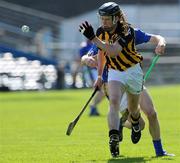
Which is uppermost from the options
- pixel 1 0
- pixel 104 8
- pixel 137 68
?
pixel 1 0

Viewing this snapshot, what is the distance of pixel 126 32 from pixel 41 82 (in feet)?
82.1

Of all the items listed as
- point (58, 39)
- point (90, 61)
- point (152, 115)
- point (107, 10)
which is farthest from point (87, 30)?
point (58, 39)

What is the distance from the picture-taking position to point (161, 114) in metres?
19.4

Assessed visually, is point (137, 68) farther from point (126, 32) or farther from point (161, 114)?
point (161, 114)

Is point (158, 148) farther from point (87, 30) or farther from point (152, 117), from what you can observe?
point (87, 30)

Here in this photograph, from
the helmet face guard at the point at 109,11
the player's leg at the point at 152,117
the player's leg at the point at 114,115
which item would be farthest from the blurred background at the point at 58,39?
the helmet face guard at the point at 109,11

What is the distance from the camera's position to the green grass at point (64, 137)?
34.2 ft

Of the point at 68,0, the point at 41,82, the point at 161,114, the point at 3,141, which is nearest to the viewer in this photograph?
the point at 3,141

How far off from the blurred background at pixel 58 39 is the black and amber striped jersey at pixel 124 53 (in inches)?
848

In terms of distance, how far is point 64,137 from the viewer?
45.0ft

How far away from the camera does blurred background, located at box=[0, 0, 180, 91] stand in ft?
113

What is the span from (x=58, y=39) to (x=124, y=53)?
28543mm

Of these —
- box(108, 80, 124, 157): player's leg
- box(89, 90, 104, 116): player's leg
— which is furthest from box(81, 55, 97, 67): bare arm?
box(89, 90, 104, 116): player's leg

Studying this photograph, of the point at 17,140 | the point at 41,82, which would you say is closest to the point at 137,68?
the point at 17,140
